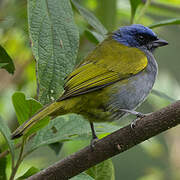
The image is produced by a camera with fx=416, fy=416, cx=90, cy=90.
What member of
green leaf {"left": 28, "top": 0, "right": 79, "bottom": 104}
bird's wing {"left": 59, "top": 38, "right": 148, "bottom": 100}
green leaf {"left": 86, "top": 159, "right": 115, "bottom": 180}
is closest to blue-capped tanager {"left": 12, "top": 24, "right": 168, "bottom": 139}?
bird's wing {"left": 59, "top": 38, "right": 148, "bottom": 100}

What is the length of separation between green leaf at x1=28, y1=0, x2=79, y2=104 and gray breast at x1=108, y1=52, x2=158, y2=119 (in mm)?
1062

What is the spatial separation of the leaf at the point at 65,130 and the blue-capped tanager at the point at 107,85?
55 mm

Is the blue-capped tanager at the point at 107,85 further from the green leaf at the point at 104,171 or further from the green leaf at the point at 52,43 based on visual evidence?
the green leaf at the point at 52,43

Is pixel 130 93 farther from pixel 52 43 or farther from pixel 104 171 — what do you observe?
pixel 52 43

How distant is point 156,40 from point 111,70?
964 mm

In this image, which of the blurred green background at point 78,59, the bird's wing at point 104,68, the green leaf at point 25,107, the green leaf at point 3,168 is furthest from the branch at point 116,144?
the bird's wing at point 104,68

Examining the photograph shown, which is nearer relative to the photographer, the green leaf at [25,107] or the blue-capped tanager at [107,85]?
the green leaf at [25,107]

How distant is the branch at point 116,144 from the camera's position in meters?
2.03

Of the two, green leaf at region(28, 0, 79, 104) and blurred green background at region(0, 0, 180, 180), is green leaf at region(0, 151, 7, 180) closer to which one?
blurred green background at region(0, 0, 180, 180)

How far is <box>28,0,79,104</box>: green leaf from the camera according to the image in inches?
83.0

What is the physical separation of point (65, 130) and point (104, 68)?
893 millimetres

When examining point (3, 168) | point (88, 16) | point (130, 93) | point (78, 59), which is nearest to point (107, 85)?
point (130, 93)

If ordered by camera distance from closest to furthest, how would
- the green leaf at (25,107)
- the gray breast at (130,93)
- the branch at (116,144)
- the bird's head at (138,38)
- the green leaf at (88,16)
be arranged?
the branch at (116,144) < the green leaf at (25,107) < the green leaf at (88,16) < the gray breast at (130,93) < the bird's head at (138,38)

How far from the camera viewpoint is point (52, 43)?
86.4 inches
